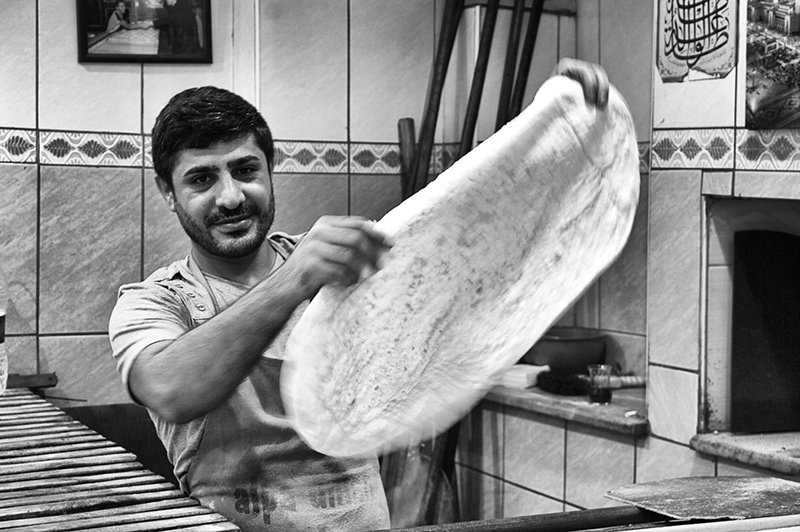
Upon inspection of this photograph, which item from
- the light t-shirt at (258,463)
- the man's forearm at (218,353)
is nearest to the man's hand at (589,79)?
the man's forearm at (218,353)

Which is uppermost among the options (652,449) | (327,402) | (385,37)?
(385,37)

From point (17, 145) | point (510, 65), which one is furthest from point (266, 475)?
point (510, 65)

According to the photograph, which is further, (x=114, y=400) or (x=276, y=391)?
(x=114, y=400)

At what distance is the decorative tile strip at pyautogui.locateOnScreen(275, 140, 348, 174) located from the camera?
3.62m

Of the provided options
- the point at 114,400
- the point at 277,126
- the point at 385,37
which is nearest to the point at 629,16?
the point at 385,37

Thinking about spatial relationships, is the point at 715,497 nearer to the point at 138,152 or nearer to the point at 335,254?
the point at 335,254

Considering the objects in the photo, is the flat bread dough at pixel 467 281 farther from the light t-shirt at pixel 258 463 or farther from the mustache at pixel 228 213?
the mustache at pixel 228 213

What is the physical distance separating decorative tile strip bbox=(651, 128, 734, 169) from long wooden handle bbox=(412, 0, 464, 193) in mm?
890

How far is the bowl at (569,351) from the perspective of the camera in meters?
3.63

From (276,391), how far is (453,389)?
41 cm

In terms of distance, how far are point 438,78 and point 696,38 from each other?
3.52 feet

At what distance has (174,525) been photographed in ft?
4.76

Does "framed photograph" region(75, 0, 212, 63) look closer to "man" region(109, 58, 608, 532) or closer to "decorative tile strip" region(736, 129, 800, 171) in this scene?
"man" region(109, 58, 608, 532)

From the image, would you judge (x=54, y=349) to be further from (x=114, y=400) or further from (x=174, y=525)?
(x=174, y=525)
